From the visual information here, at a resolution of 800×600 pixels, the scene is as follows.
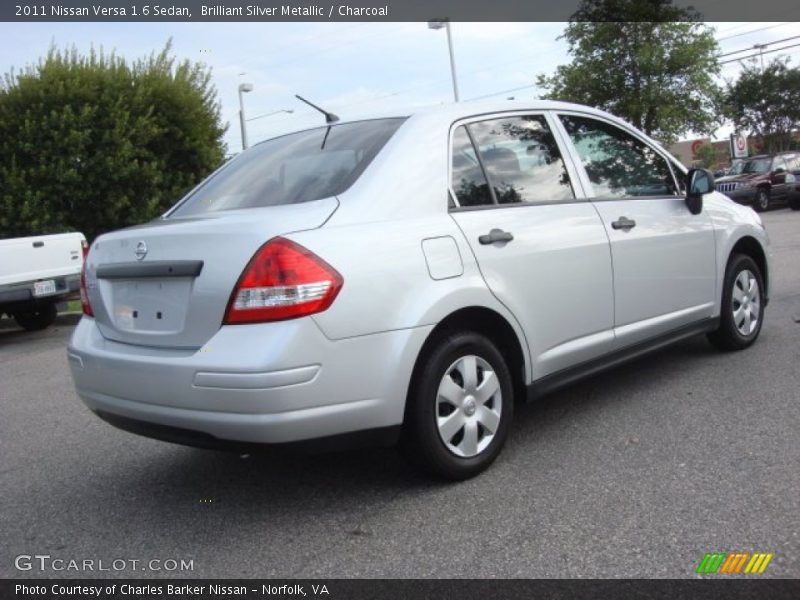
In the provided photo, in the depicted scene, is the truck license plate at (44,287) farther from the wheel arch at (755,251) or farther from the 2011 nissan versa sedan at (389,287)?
the wheel arch at (755,251)

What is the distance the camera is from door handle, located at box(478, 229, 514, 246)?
342 cm

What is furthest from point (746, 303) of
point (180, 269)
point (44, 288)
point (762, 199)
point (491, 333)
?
point (762, 199)

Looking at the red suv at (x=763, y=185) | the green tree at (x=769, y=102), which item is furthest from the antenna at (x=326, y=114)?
the green tree at (x=769, y=102)

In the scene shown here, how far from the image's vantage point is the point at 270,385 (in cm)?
276

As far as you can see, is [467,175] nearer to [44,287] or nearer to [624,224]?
[624,224]

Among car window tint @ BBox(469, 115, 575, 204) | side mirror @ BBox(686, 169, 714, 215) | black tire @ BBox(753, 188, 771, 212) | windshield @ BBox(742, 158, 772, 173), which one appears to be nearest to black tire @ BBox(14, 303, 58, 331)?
car window tint @ BBox(469, 115, 575, 204)

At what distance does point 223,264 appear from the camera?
291cm

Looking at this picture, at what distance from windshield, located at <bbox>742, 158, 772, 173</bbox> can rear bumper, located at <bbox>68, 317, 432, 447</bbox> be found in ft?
72.4

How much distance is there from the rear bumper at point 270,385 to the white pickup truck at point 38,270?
638 centimetres

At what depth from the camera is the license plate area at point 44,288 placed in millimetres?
8801

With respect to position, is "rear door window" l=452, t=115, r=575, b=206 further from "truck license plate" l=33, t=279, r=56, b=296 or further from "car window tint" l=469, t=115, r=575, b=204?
"truck license plate" l=33, t=279, r=56, b=296

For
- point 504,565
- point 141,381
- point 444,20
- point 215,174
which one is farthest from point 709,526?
point 444,20

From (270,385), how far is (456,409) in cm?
90

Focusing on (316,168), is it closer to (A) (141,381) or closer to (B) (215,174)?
(B) (215,174)
